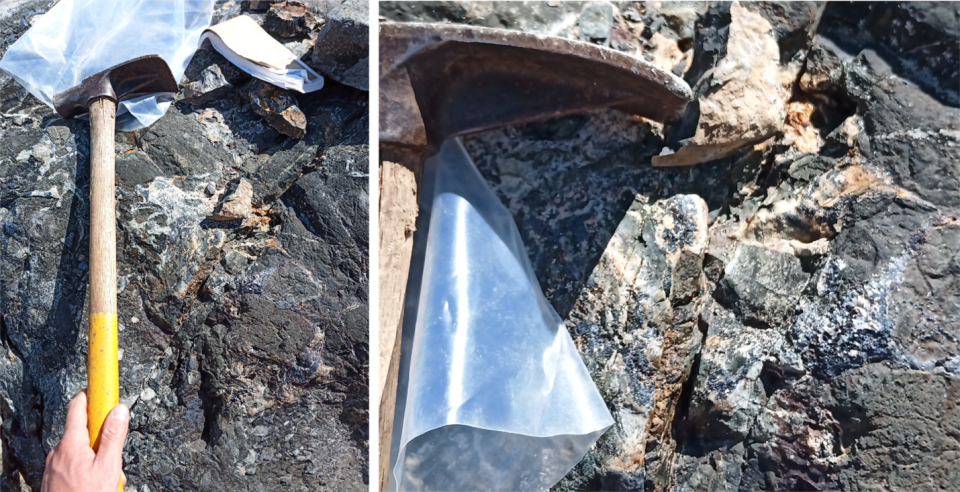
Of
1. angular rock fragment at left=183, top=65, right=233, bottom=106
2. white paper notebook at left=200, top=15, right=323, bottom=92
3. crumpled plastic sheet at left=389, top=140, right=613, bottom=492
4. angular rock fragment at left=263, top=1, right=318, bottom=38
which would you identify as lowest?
crumpled plastic sheet at left=389, top=140, right=613, bottom=492

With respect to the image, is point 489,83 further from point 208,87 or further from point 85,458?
point 85,458

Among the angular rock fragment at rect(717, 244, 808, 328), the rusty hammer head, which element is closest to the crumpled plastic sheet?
the rusty hammer head

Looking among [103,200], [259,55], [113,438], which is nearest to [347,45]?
[259,55]

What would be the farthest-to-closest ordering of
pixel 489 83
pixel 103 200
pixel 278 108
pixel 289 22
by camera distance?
1. pixel 289 22
2. pixel 278 108
3. pixel 103 200
4. pixel 489 83

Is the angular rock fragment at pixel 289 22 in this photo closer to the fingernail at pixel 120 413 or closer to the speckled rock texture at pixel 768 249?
the speckled rock texture at pixel 768 249

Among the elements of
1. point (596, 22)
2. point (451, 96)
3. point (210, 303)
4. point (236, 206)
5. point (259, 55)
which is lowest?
point (210, 303)

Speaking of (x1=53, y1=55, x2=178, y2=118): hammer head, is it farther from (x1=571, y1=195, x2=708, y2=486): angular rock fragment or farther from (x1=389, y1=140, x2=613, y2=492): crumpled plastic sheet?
(x1=571, y1=195, x2=708, y2=486): angular rock fragment

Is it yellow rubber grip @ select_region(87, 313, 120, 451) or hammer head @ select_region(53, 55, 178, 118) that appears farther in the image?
hammer head @ select_region(53, 55, 178, 118)
